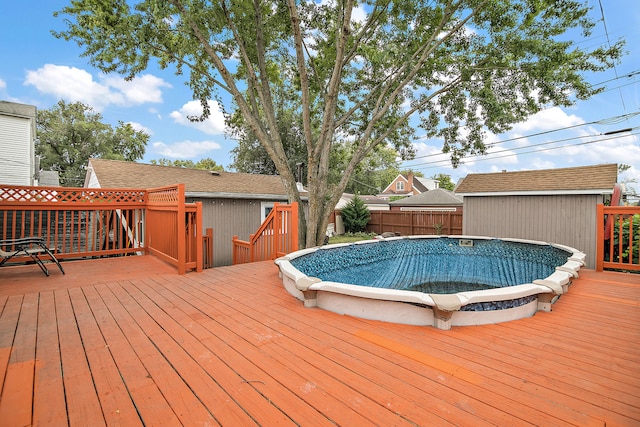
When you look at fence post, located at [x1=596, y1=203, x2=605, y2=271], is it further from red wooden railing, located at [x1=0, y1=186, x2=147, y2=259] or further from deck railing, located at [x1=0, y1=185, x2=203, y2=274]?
red wooden railing, located at [x1=0, y1=186, x2=147, y2=259]

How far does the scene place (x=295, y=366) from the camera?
1.94m

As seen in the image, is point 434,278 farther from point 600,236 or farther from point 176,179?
point 176,179

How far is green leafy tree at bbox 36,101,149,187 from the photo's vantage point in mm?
21391

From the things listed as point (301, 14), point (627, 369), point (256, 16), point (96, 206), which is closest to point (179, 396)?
point (627, 369)

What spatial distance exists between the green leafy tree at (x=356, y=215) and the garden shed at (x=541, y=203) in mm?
6941

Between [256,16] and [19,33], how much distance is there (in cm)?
1110

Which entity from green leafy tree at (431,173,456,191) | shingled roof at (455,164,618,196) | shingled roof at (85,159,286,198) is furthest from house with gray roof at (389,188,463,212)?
green leafy tree at (431,173,456,191)

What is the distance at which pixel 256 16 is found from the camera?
759 centimetres

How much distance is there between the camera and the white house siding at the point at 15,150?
1038 cm

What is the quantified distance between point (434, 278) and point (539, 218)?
4.35 metres

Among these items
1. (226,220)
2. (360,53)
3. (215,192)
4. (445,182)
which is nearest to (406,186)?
(445,182)

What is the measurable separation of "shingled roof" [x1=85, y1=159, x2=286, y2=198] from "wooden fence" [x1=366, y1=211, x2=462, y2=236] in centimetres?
685

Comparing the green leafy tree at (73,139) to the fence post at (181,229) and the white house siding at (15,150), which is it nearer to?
the white house siding at (15,150)

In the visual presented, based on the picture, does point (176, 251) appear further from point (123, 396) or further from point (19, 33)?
point (19, 33)
